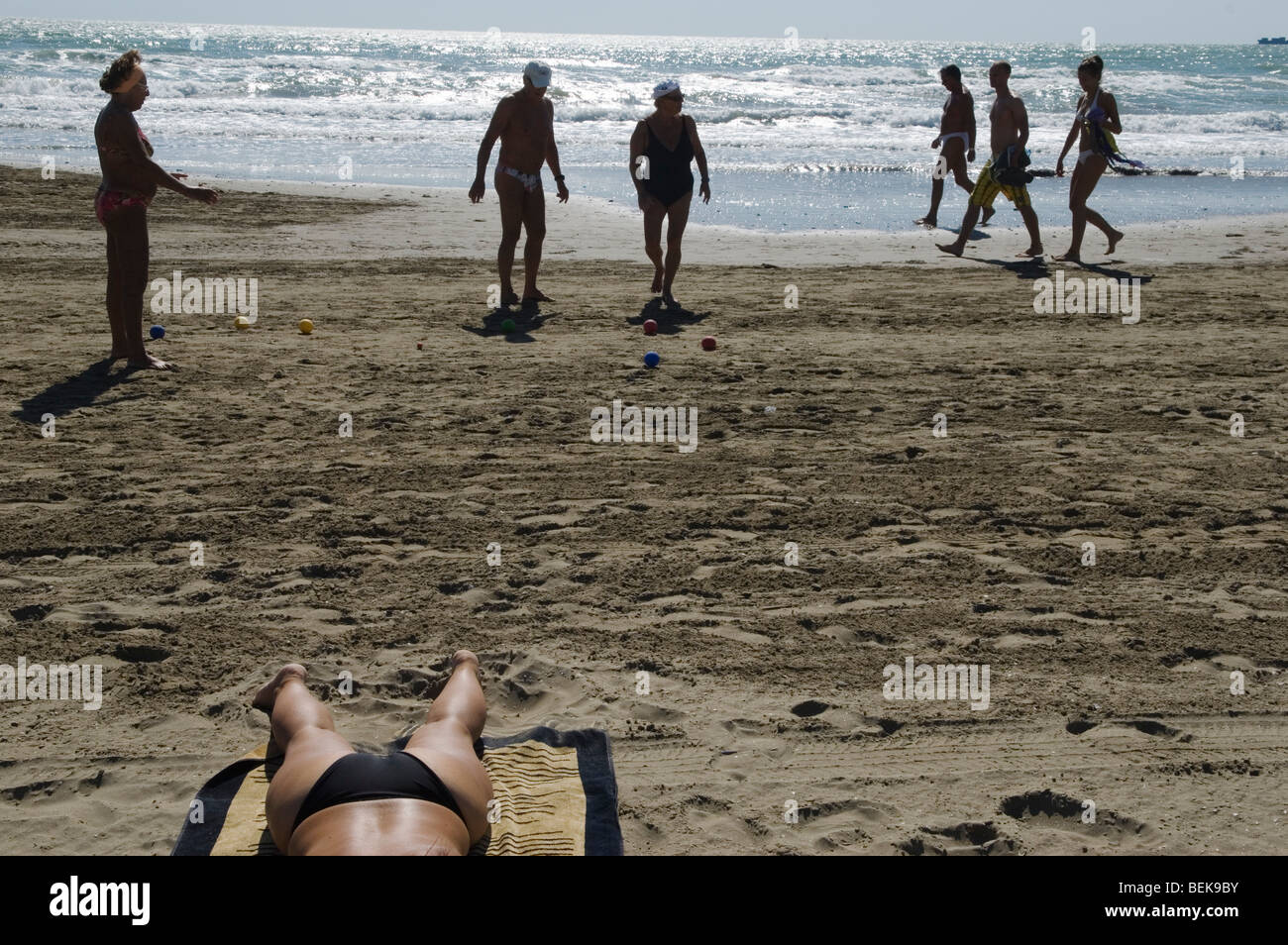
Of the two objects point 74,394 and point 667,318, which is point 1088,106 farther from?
point 74,394

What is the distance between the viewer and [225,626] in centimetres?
449

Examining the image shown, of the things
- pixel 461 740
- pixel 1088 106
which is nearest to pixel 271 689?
pixel 461 740

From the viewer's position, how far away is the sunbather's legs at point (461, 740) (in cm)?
327

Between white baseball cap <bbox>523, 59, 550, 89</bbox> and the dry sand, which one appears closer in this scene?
the dry sand

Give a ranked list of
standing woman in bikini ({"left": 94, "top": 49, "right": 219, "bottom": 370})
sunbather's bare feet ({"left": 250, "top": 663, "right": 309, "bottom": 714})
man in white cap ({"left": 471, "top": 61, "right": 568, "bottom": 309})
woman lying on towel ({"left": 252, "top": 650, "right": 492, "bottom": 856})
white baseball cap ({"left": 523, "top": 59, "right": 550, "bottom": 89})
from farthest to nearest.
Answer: man in white cap ({"left": 471, "top": 61, "right": 568, "bottom": 309}) < white baseball cap ({"left": 523, "top": 59, "right": 550, "bottom": 89}) < standing woman in bikini ({"left": 94, "top": 49, "right": 219, "bottom": 370}) < sunbather's bare feet ({"left": 250, "top": 663, "right": 309, "bottom": 714}) < woman lying on towel ({"left": 252, "top": 650, "right": 492, "bottom": 856})

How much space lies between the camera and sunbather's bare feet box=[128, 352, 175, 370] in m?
7.61

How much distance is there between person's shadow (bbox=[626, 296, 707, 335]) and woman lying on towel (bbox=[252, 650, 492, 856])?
5.64 metres

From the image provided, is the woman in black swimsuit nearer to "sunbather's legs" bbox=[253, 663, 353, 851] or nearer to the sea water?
the sea water

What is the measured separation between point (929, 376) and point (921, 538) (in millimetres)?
2747

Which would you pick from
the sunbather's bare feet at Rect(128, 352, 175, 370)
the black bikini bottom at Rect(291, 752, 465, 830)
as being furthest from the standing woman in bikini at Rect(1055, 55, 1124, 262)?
the black bikini bottom at Rect(291, 752, 465, 830)

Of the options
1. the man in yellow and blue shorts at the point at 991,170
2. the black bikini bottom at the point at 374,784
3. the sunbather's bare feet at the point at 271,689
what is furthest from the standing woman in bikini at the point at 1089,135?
the black bikini bottom at the point at 374,784

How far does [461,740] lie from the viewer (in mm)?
3570

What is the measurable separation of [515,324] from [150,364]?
8.80 ft

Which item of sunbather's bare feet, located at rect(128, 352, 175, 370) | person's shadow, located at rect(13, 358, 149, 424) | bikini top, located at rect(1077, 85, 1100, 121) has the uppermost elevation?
bikini top, located at rect(1077, 85, 1100, 121)
